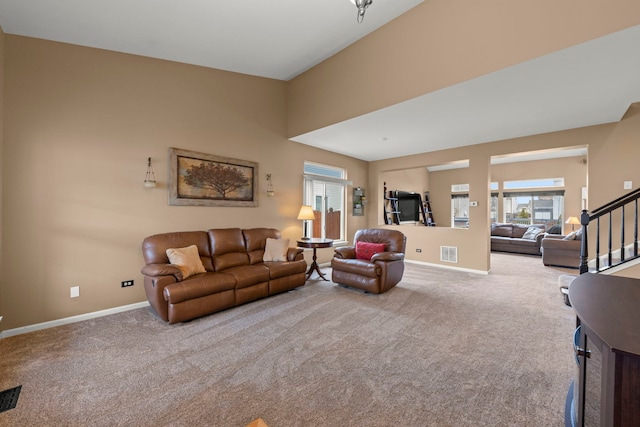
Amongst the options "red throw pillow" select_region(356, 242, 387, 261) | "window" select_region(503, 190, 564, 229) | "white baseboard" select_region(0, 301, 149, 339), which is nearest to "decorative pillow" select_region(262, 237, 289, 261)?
"red throw pillow" select_region(356, 242, 387, 261)

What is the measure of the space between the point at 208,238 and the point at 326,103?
2908 millimetres

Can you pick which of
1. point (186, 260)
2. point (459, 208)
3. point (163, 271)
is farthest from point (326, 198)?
point (459, 208)

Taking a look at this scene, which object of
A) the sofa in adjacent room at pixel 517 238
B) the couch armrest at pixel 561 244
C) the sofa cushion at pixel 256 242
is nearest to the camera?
the sofa cushion at pixel 256 242

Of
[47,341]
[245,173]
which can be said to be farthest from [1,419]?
[245,173]

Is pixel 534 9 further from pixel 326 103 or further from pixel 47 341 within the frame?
pixel 47 341

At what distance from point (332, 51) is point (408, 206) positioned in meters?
5.58

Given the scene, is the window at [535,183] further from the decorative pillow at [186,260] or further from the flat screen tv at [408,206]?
the decorative pillow at [186,260]

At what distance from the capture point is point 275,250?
423cm

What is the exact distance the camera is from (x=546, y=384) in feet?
6.25

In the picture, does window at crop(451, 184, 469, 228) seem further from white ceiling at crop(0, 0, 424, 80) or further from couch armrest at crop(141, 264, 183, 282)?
couch armrest at crop(141, 264, 183, 282)

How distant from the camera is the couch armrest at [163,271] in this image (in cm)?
290

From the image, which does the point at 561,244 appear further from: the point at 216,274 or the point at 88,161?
the point at 88,161

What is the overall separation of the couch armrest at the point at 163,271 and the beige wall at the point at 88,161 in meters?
0.69

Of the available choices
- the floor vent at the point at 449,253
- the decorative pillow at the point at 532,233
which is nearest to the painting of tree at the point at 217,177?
the floor vent at the point at 449,253
